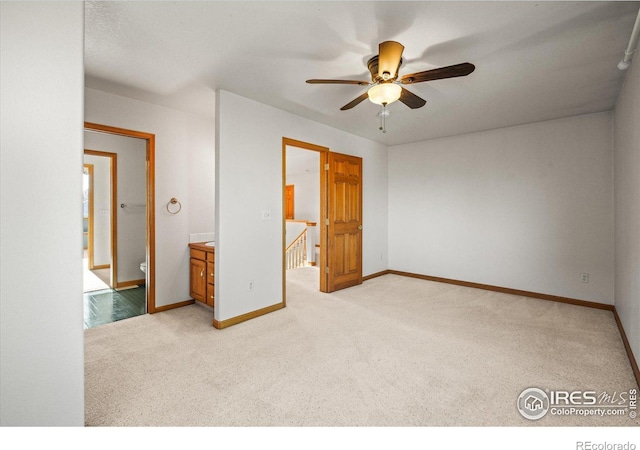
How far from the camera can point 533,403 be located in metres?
1.96

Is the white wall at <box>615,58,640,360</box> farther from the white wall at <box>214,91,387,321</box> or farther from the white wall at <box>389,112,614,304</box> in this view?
the white wall at <box>214,91,387,321</box>

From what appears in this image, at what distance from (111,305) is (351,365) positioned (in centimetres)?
342

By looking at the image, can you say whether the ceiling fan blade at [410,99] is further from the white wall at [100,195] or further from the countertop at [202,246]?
the white wall at [100,195]

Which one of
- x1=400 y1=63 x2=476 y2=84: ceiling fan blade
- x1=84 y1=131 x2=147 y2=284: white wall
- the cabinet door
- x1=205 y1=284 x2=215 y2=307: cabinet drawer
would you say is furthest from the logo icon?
x1=84 y1=131 x2=147 y2=284: white wall

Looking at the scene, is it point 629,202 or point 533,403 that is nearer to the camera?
point 533,403

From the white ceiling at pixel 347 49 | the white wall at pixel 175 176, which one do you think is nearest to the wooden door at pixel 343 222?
the white ceiling at pixel 347 49

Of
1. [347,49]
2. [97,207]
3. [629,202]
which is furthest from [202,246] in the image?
[629,202]

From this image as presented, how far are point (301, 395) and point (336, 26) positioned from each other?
259cm

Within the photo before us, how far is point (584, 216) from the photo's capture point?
155 inches

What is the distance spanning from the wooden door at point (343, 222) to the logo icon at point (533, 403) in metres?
2.83

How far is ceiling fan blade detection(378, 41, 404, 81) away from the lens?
2057 millimetres

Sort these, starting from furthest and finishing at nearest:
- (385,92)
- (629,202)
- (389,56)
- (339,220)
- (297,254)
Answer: (297,254)
(339,220)
(629,202)
(385,92)
(389,56)

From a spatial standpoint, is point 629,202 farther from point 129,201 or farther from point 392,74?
point 129,201
